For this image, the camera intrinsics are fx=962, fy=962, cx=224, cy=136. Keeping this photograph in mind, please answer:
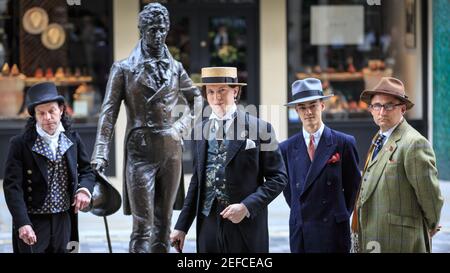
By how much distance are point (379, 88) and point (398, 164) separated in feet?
1.72

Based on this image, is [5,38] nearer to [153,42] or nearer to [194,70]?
[194,70]

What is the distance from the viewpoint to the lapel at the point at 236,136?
19.1 ft

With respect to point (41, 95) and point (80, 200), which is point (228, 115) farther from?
point (41, 95)

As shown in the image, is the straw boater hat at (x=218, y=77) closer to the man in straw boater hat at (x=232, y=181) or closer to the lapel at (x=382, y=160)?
the man in straw boater hat at (x=232, y=181)

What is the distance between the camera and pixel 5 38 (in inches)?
529

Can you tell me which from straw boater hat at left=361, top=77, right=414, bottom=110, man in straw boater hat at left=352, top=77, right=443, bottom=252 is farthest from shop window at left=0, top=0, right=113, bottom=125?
man in straw boater hat at left=352, top=77, right=443, bottom=252

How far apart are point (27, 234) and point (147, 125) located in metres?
1.19

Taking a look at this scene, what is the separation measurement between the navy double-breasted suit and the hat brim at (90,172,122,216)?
1.23 meters

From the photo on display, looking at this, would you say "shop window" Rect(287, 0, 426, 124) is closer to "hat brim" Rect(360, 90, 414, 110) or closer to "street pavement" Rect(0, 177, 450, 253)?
"street pavement" Rect(0, 177, 450, 253)

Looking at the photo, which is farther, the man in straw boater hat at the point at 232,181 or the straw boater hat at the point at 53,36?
the straw boater hat at the point at 53,36

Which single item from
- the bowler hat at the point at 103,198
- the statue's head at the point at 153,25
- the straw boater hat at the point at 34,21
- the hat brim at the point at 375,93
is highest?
the straw boater hat at the point at 34,21

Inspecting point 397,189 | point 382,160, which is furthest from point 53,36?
point 397,189

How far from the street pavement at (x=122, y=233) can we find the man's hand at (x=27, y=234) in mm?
2721

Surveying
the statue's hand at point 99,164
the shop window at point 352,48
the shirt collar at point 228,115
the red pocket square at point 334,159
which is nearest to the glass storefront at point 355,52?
the shop window at point 352,48
